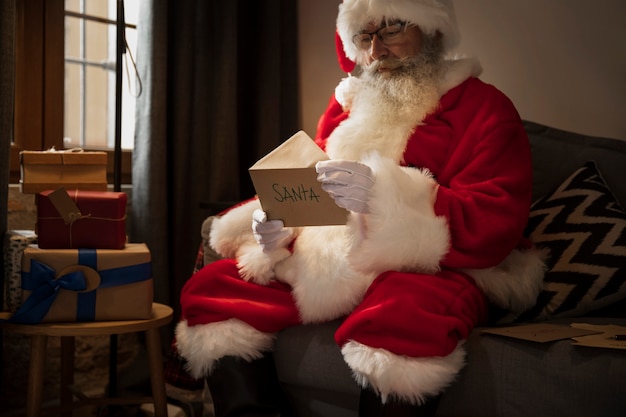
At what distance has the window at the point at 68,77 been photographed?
7.70ft

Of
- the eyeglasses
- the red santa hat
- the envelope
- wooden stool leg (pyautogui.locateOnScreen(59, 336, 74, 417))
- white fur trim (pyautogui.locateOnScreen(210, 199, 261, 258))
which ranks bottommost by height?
wooden stool leg (pyautogui.locateOnScreen(59, 336, 74, 417))

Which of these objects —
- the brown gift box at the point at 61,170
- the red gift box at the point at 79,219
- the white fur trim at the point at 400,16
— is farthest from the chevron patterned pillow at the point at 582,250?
the brown gift box at the point at 61,170

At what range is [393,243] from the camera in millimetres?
1490

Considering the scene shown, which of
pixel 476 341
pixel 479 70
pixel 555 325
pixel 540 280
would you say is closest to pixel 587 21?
pixel 479 70

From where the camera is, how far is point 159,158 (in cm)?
248

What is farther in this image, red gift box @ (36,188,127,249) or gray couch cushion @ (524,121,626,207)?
gray couch cushion @ (524,121,626,207)

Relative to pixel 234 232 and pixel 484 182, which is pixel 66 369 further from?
pixel 484 182

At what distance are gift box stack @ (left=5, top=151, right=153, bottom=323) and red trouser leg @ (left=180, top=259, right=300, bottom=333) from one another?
165 mm

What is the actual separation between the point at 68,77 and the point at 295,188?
1.44 meters

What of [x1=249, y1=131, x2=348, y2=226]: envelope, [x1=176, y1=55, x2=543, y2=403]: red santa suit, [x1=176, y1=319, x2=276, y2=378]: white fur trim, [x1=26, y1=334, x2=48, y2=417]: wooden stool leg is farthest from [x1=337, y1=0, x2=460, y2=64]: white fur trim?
[x1=26, y1=334, x2=48, y2=417]: wooden stool leg

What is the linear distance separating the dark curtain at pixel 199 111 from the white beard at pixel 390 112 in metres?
0.83

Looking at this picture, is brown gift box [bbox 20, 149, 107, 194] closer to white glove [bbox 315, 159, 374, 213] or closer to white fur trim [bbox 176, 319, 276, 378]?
white fur trim [bbox 176, 319, 276, 378]

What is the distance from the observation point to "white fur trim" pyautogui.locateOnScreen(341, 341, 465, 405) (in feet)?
4.38

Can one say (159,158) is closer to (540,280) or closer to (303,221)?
(303,221)
